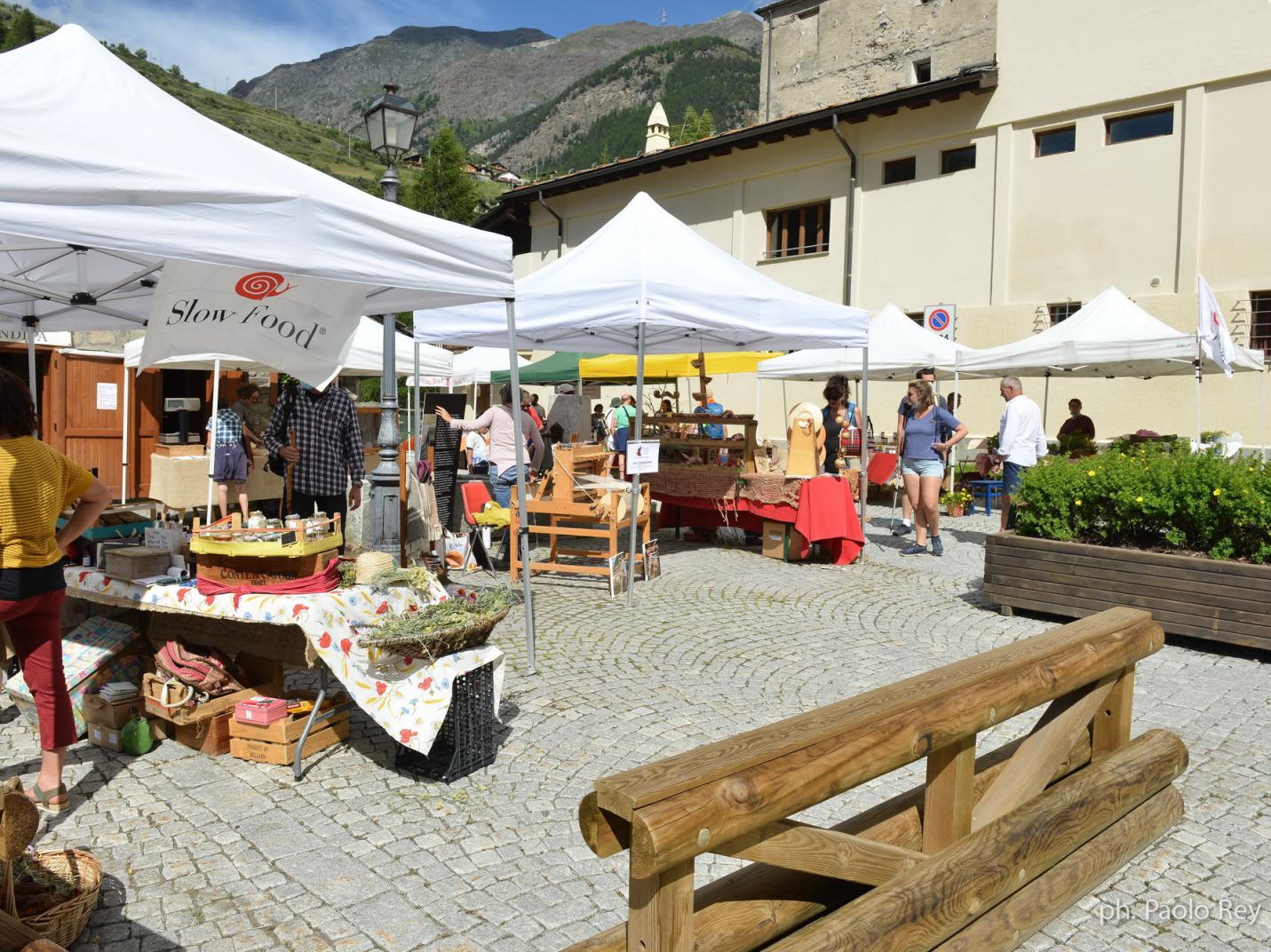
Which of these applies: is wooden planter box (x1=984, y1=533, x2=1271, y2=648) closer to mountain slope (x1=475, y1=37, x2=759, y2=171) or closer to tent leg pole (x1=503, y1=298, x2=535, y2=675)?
tent leg pole (x1=503, y1=298, x2=535, y2=675)

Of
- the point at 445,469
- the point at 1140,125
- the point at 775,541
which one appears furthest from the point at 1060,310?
the point at 445,469

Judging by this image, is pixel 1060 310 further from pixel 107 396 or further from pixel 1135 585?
pixel 107 396

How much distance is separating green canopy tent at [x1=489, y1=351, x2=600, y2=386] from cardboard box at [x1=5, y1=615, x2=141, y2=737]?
14.0 m

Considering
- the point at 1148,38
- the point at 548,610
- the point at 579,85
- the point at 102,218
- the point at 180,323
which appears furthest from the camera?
the point at 579,85

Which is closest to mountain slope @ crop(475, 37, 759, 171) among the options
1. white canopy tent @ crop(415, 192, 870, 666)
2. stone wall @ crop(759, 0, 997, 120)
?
stone wall @ crop(759, 0, 997, 120)

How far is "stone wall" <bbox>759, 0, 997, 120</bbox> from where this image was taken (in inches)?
874

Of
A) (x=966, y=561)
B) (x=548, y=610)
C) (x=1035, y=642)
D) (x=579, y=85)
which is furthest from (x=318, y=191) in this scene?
(x=579, y=85)

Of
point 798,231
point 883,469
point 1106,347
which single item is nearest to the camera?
point 1106,347

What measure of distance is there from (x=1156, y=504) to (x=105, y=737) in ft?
21.9

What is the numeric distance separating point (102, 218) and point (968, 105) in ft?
59.8

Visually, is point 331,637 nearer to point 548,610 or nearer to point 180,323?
point 180,323

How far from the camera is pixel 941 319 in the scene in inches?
668

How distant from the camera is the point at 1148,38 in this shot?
15.9 meters

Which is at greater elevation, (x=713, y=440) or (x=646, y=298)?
(x=646, y=298)
